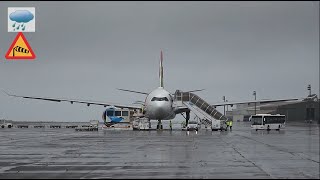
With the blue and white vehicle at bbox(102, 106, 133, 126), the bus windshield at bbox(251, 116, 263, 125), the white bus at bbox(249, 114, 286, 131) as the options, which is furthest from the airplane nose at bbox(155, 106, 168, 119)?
the white bus at bbox(249, 114, 286, 131)

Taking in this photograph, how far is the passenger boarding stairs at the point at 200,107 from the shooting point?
66.6 meters

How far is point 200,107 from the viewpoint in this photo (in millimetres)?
69125

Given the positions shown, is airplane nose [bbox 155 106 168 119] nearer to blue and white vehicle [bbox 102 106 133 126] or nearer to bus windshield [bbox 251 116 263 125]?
blue and white vehicle [bbox 102 106 133 126]

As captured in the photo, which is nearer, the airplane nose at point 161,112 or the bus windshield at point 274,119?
the airplane nose at point 161,112

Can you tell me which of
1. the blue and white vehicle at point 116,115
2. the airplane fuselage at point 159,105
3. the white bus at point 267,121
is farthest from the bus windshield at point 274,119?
the blue and white vehicle at point 116,115

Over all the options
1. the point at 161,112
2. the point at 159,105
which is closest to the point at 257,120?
the point at 161,112

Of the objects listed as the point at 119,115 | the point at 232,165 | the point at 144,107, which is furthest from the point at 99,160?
the point at 119,115

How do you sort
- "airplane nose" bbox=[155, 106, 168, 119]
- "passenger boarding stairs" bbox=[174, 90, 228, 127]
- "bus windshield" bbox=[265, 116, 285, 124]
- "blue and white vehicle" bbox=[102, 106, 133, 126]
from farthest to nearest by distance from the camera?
"blue and white vehicle" bbox=[102, 106, 133, 126] < "bus windshield" bbox=[265, 116, 285, 124] < "passenger boarding stairs" bbox=[174, 90, 228, 127] < "airplane nose" bbox=[155, 106, 168, 119]

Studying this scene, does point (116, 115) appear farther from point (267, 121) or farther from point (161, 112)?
point (267, 121)

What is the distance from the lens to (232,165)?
17891mm

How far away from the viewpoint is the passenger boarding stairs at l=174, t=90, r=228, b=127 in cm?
6660

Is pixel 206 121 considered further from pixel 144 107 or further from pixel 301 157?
pixel 301 157

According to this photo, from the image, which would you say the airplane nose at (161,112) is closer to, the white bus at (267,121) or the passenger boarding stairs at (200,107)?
the passenger boarding stairs at (200,107)

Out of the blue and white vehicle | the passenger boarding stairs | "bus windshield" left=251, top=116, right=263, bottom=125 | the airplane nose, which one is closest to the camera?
the airplane nose
